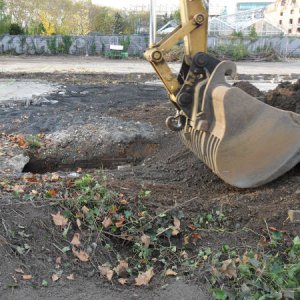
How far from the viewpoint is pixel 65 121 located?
916cm

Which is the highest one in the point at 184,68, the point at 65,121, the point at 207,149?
the point at 184,68

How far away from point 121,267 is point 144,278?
210mm

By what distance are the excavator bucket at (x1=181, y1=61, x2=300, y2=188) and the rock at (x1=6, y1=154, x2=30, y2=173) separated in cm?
287

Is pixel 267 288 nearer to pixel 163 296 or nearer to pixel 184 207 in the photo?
pixel 163 296

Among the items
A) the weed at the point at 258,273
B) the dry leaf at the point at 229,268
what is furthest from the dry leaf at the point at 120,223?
the dry leaf at the point at 229,268

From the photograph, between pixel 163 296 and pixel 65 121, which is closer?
pixel 163 296

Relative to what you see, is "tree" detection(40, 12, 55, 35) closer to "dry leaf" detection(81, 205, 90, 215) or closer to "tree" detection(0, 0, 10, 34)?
"tree" detection(0, 0, 10, 34)

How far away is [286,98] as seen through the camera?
6.10 metres

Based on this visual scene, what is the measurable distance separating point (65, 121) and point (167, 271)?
615cm

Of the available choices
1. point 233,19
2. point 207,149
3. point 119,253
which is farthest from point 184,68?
point 233,19

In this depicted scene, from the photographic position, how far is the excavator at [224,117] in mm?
4422

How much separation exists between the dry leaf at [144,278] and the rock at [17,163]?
3426 millimetres

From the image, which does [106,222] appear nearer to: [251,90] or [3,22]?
[251,90]

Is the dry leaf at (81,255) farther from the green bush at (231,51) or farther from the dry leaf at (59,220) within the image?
the green bush at (231,51)
